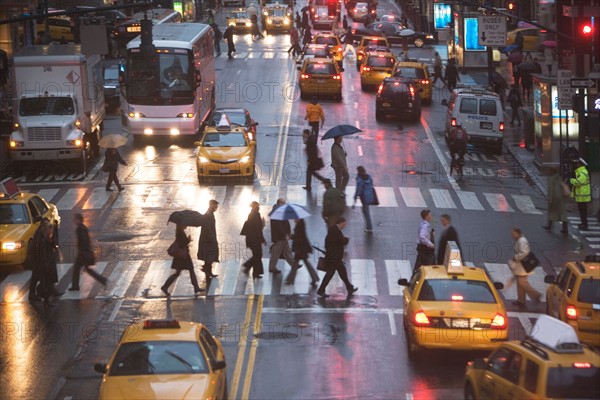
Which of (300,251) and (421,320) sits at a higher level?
(421,320)

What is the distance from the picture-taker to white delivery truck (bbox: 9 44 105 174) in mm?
35688

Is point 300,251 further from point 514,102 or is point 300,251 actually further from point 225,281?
point 514,102

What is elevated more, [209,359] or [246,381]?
[209,359]

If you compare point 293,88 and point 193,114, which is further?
point 293,88

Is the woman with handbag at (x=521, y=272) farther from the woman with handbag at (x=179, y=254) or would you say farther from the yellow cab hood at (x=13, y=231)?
the yellow cab hood at (x=13, y=231)

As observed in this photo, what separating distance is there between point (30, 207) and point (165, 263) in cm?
321

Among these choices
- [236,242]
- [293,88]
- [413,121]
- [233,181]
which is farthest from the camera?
[293,88]

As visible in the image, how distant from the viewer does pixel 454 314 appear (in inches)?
692

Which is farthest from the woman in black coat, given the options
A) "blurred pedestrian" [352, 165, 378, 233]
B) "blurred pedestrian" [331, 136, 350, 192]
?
"blurred pedestrian" [331, 136, 350, 192]

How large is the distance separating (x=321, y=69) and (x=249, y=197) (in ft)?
60.2

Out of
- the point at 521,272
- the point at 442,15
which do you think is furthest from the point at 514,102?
the point at 442,15

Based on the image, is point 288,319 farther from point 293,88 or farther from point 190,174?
point 293,88

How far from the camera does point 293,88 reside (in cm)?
5381

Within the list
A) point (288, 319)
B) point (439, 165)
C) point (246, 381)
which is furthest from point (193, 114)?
point (246, 381)
